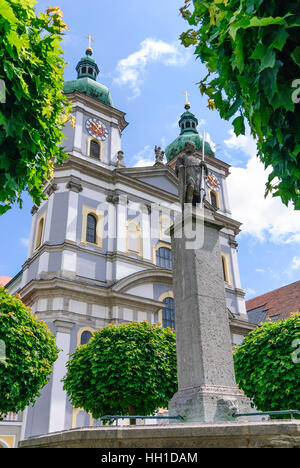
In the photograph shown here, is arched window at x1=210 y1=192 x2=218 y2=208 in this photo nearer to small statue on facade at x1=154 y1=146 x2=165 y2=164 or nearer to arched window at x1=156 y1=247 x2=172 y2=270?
small statue on facade at x1=154 y1=146 x2=165 y2=164

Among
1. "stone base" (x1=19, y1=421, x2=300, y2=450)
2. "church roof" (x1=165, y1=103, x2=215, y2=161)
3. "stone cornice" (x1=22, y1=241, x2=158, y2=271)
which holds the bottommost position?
"stone base" (x1=19, y1=421, x2=300, y2=450)

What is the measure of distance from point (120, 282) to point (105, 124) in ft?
37.6

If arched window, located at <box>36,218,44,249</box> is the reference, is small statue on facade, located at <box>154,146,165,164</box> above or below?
above

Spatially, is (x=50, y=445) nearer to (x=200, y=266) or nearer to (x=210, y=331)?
(x=210, y=331)

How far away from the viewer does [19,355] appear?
12.4 meters

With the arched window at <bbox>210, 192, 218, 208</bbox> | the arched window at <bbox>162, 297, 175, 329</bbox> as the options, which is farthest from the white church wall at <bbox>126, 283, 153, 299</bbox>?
the arched window at <bbox>210, 192, 218, 208</bbox>

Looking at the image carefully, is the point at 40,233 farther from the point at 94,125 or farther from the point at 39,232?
the point at 94,125

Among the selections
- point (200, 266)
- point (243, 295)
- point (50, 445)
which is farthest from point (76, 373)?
point (243, 295)

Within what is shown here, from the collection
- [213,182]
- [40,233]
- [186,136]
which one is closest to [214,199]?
[213,182]

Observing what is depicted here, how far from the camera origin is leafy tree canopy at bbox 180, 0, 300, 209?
2.91 meters

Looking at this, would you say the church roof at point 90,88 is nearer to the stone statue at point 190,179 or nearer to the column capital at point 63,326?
the column capital at point 63,326

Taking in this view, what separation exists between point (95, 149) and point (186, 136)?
13489 millimetres

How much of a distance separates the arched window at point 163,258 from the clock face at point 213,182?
858cm
